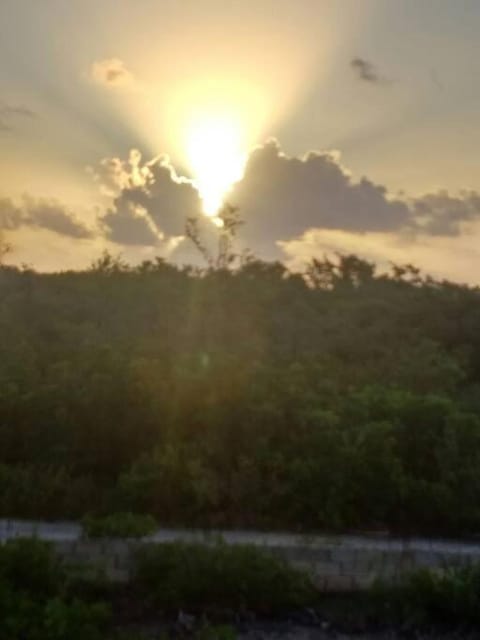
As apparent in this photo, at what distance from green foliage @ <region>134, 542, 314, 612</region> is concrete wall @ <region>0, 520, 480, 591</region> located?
57 cm

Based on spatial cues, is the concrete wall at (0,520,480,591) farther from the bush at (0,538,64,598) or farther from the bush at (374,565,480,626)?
the bush at (0,538,64,598)

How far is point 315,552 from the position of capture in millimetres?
13852

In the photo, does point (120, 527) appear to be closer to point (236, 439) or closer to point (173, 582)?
point (173, 582)

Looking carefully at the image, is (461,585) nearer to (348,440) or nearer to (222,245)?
(348,440)

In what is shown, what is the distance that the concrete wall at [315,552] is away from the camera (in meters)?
A: 13.3

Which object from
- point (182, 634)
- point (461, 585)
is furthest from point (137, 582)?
point (461, 585)

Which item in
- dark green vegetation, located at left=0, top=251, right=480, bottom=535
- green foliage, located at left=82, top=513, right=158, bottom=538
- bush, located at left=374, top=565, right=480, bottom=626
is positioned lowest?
bush, located at left=374, top=565, right=480, bottom=626

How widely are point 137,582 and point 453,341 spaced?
16133 millimetres

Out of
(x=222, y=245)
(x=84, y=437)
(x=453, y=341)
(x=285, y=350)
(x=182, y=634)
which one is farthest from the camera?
(x=222, y=245)

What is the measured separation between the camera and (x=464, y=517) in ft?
51.8

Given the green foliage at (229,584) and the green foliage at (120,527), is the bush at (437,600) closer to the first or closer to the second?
the green foliage at (229,584)

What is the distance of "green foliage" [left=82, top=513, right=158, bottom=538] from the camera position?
43.9ft

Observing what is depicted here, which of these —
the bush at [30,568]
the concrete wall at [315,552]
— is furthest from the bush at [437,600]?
the bush at [30,568]

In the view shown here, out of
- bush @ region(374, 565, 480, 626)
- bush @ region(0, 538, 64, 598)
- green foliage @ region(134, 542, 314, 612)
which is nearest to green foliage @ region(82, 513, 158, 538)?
green foliage @ region(134, 542, 314, 612)
